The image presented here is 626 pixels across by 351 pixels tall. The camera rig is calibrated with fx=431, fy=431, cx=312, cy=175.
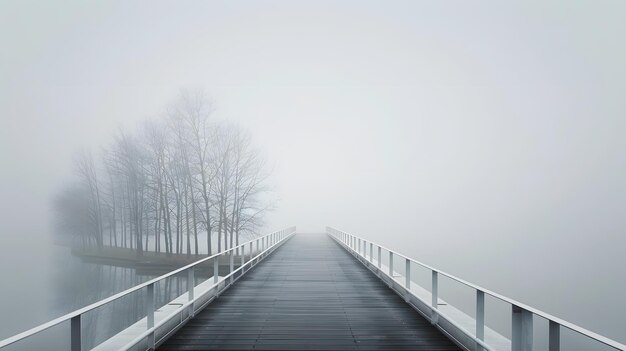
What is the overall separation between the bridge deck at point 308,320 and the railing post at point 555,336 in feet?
8.26

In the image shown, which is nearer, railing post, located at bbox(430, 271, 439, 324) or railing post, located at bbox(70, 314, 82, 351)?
railing post, located at bbox(70, 314, 82, 351)

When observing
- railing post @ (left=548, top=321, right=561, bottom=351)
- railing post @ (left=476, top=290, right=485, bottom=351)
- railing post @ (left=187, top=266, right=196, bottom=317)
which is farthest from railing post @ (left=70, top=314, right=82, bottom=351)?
railing post @ (left=476, top=290, right=485, bottom=351)

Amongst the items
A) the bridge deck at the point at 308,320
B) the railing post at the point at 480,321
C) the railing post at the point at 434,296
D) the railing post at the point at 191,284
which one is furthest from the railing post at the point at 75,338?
the railing post at the point at 434,296

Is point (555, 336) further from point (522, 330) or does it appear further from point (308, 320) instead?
point (308, 320)

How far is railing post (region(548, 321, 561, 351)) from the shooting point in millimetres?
3613

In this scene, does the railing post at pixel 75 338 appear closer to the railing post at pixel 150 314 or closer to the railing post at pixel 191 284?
the railing post at pixel 150 314

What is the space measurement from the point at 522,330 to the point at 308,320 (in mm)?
4143

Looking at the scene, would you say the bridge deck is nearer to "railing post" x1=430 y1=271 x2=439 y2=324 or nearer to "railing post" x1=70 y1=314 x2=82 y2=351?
"railing post" x1=430 y1=271 x2=439 y2=324

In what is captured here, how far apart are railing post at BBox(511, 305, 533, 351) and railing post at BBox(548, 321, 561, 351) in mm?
663

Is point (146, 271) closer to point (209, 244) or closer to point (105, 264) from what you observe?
point (209, 244)

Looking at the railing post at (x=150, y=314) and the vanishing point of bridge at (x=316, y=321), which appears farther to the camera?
the railing post at (x=150, y=314)

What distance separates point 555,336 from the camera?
11.9ft

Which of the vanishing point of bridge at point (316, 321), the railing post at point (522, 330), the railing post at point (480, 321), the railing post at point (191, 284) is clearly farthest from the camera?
the railing post at point (191, 284)

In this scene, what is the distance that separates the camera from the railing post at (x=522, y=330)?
4.37 m
